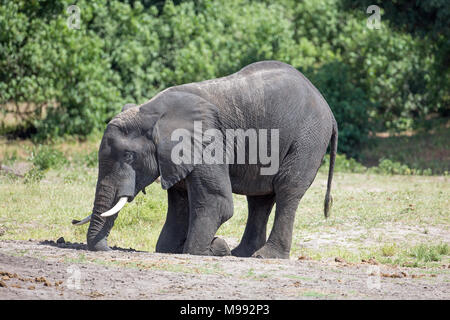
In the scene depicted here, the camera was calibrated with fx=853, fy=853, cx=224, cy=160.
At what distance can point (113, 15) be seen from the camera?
2031cm

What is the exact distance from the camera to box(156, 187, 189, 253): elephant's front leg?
30.3ft

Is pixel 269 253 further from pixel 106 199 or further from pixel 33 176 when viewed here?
pixel 33 176

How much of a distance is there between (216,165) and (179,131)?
51 centimetres

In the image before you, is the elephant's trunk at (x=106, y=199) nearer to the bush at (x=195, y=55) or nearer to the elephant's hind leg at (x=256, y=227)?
the elephant's hind leg at (x=256, y=227)

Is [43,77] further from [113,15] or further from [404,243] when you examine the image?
[404,243]

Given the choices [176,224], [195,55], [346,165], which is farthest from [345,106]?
[176,224]

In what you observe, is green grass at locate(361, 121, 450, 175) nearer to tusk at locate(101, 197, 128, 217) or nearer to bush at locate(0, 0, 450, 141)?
bush at locate(0, 0, 450, 141)

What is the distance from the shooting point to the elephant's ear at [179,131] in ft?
28.3

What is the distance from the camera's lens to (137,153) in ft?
28.7

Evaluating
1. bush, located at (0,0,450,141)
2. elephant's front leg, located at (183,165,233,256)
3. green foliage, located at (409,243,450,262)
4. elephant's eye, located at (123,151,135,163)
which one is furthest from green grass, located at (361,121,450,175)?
elephant's eye, located at (123,151,135,163)

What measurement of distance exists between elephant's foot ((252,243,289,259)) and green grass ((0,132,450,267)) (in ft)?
3.08

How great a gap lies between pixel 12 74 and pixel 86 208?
7538 millimetres

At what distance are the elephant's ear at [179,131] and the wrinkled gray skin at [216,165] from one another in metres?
0.01
